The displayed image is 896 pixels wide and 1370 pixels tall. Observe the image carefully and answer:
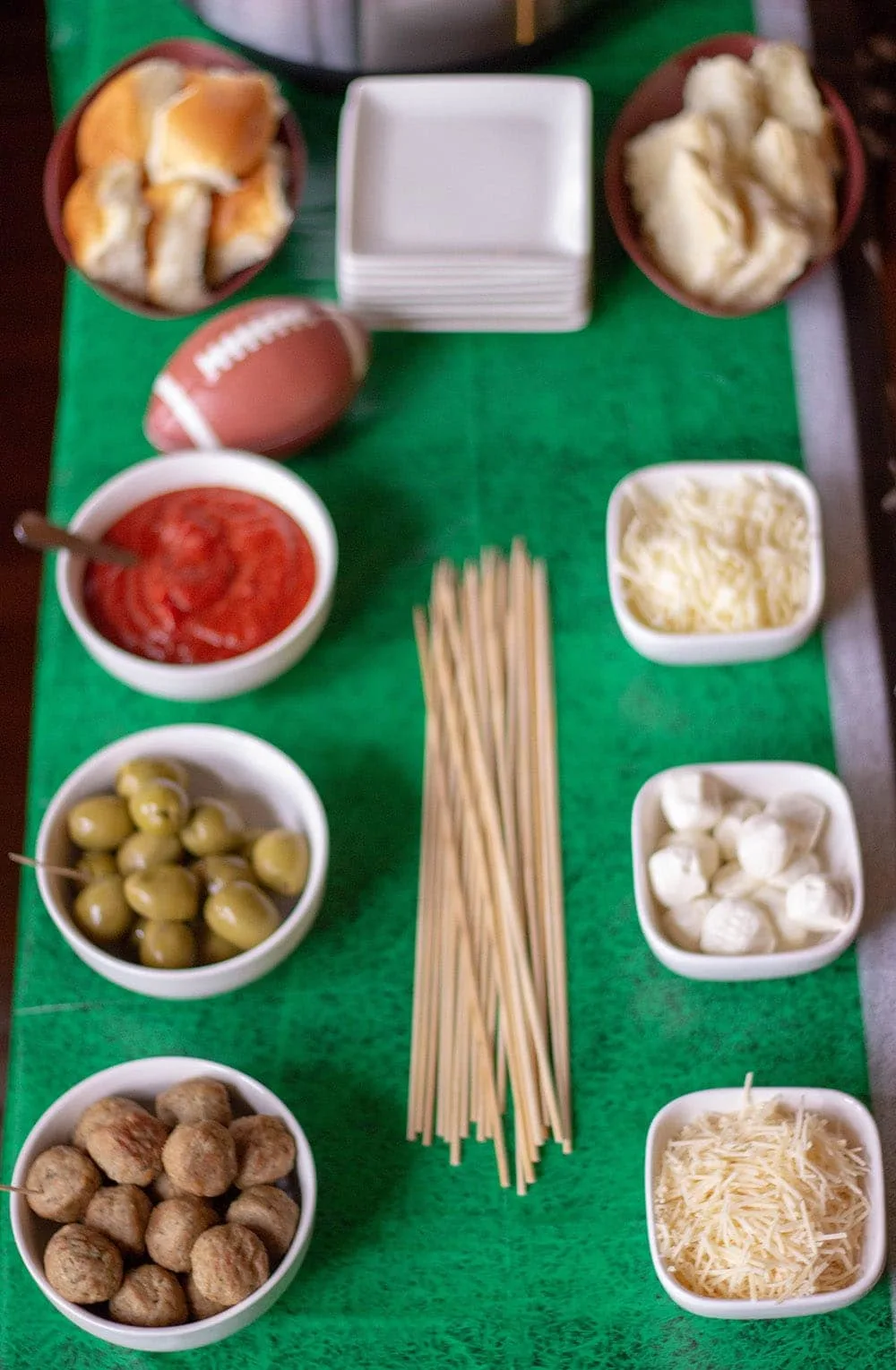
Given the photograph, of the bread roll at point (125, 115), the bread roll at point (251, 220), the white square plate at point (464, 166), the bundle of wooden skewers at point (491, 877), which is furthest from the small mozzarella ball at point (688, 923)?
the bread roll at point (125, 115)

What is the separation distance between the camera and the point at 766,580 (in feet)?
4.77

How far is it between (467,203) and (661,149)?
22 centimetres

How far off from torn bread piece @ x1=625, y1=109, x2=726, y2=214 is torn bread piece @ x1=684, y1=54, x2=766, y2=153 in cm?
2

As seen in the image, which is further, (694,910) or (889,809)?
(889,809)

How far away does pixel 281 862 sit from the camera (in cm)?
132

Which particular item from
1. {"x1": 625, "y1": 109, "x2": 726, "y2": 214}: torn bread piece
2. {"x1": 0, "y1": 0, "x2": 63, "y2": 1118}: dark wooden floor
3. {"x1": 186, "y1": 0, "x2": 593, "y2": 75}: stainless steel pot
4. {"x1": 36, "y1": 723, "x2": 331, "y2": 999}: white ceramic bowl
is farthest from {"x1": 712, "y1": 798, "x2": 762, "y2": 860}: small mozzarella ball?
{"x1": 0, "y1": 0, "x2": 63, "y2": 1118}: dark wooden floor

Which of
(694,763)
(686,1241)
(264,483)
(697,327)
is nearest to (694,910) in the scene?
(694,763)

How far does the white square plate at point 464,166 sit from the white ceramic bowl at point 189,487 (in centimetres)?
29

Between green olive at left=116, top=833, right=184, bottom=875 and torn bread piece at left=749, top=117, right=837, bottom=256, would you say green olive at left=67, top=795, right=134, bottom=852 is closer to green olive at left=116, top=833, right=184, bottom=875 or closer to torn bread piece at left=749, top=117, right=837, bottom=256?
green olive at left=116, top=833, right=184, bottom=875

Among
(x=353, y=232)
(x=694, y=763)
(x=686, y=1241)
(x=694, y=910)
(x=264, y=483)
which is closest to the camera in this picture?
(x=686, y=1241)

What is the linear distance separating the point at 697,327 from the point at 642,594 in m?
0.40

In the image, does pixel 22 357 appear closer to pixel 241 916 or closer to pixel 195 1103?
pixel 241 916

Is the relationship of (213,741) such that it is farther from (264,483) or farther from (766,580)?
(766,580)

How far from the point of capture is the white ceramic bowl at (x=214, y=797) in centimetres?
129
